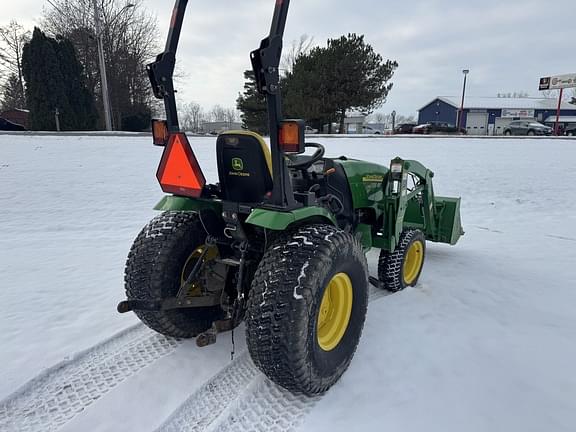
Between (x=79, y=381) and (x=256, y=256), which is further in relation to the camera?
(x=256, y=256)

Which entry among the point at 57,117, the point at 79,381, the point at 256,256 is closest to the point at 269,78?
the point at 256,256

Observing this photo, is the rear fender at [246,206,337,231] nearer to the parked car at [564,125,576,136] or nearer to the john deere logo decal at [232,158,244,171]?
the john deere logo decal at [232,158,244,171]

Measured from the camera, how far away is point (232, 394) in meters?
2.31

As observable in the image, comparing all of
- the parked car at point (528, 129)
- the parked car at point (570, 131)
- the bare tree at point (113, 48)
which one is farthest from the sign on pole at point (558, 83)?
the bare tree at point (113, 48)

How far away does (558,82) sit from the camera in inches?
1254

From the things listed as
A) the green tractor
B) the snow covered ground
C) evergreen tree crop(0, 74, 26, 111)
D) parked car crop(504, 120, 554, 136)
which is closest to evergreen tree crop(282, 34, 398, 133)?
parked car crop(504, 120, 554, 136)

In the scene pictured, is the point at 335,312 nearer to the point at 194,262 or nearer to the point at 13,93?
the point at 194,262

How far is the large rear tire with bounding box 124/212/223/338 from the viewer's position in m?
2.53

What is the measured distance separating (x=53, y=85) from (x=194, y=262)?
2367 centimetres

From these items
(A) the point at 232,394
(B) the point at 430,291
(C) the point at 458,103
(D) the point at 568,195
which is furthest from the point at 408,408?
(C) the point at 458,103

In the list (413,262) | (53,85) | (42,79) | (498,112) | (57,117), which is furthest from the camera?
(498,112)

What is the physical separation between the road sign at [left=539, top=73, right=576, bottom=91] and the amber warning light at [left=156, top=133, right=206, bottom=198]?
1428 inches

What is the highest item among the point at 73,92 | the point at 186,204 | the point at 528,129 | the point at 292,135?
the point at 73,92

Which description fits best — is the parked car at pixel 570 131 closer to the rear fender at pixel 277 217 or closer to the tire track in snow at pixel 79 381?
the rear fender at pixel 277 217
